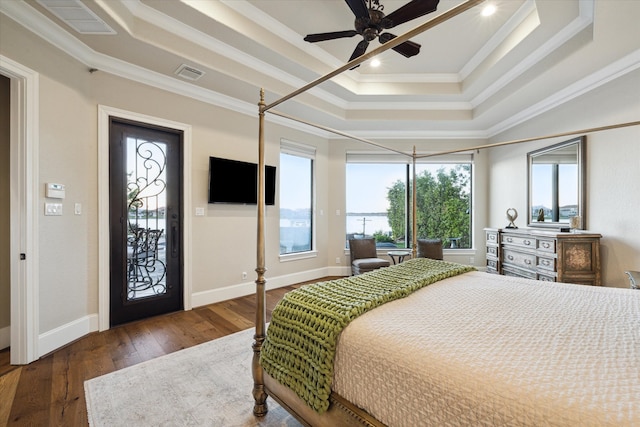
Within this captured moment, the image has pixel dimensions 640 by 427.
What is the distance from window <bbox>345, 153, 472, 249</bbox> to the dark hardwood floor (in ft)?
8.82

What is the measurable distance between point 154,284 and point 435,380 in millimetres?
3241

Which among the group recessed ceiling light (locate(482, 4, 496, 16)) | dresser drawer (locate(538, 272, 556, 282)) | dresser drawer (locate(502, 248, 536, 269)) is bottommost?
dresser drawer (locate(538, 272, 556, 282))

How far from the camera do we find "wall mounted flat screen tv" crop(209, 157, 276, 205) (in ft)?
11.8

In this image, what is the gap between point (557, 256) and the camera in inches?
125

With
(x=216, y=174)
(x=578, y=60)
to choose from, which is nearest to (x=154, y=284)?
(x=216, y=174)

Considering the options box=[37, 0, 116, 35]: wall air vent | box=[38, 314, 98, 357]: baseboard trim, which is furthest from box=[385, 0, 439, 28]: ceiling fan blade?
box=[38, 314, 98, 357]: baseboard trim

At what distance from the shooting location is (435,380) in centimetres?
90

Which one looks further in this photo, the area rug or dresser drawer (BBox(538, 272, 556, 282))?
dresser drawer (BBox(538, 272, 556, 282))

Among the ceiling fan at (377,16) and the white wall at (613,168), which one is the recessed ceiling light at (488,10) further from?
the white wall at (613,168)

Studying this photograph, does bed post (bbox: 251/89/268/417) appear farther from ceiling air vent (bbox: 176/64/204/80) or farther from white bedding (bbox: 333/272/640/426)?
ceiling air vent (bbox: 176/64/204/80)

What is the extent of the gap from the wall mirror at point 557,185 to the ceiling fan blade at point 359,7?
3.06m

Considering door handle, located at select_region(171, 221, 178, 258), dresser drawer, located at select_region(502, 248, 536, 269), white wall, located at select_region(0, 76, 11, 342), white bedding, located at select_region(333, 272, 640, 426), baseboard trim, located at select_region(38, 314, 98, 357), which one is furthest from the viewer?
dresser drawer, located at select_region(502, 248, 536, 269)

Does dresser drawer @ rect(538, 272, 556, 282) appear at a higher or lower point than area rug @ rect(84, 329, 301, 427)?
higher

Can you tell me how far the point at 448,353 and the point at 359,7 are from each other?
2.45 meters
